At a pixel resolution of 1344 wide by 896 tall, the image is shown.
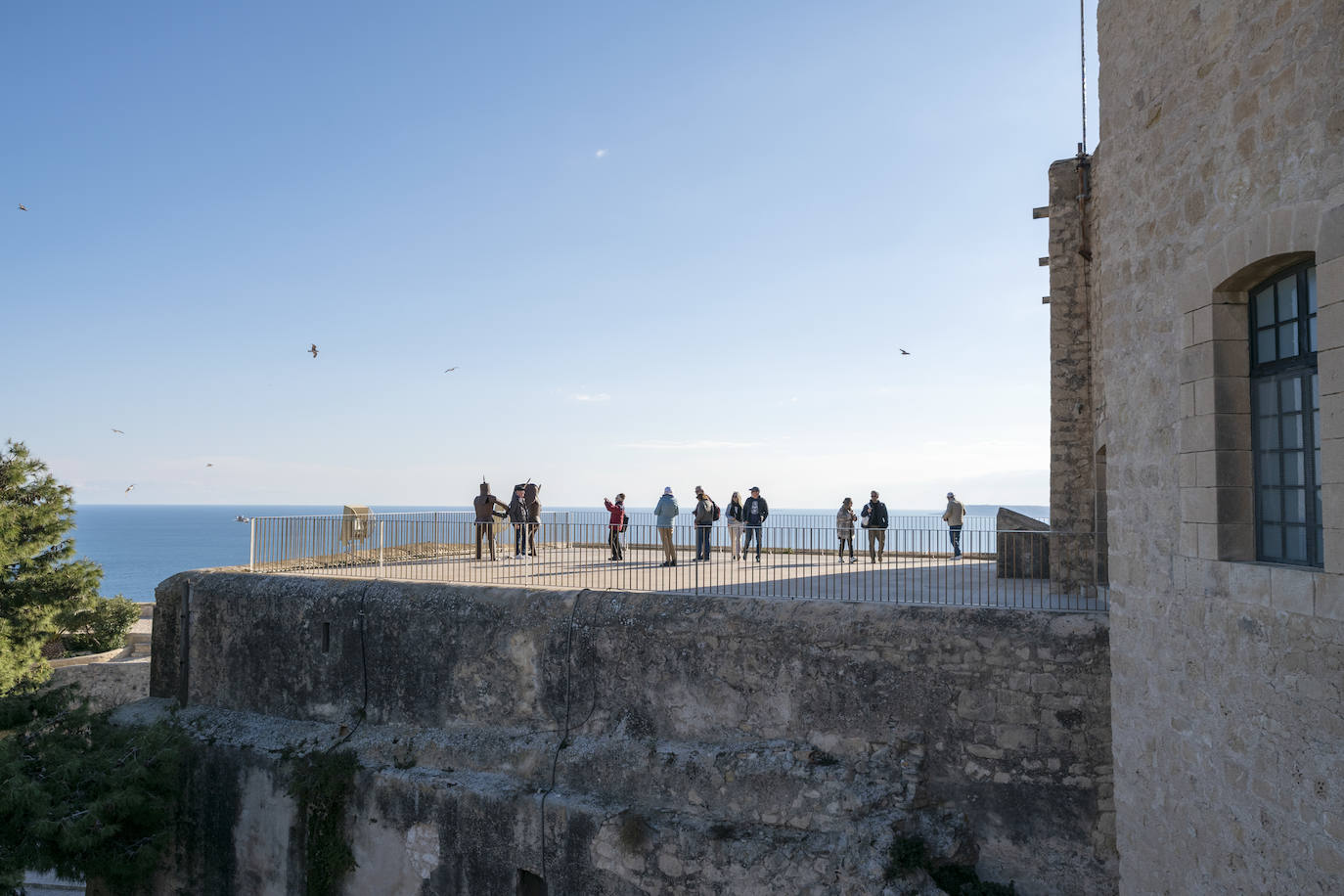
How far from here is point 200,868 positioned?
12031mm

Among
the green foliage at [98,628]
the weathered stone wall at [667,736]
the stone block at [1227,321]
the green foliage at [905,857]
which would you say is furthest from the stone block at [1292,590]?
the green foliage at [98,628]

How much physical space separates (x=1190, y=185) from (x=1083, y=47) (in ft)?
22.4

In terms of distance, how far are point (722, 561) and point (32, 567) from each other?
1960 cm

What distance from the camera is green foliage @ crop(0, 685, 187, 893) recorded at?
10.0 m

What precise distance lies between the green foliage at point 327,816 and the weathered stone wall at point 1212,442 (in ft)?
29.1

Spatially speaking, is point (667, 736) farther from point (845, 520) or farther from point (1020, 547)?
point (845, 520)

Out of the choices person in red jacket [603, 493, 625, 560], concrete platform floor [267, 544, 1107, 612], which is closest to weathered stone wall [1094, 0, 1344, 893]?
concrete platform floor [267, 544, 1107, 612]

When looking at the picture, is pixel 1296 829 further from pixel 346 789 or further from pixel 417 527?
pixel 417 527

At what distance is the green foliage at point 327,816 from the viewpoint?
10883 mm

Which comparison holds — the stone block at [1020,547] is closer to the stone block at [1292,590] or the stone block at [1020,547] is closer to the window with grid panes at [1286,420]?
the window with grid panes at [1286,420]

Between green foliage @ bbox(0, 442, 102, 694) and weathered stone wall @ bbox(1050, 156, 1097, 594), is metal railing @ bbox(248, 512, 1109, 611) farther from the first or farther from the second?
green foliage @ bbox(0, 442, 102, 694)

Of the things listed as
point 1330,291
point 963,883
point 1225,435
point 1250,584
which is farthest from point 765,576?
point 1330,291

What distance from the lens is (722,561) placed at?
53.3ft

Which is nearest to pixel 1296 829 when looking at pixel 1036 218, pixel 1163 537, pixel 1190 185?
pixel 1163 537
